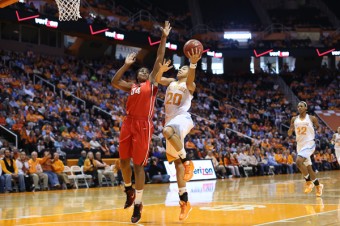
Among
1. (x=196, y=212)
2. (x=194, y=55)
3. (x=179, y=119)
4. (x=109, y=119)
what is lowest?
(x=196, y=212)

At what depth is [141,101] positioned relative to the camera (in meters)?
7.60

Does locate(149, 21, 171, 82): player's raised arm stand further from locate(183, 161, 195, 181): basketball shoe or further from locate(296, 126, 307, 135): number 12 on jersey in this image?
locate(296, 126, 307, 135): number 12 on jersey

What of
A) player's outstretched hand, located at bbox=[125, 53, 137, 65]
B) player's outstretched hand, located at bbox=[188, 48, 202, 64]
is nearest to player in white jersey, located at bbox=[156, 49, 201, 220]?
player's outstretched hand, located at bbox=[188, 48, 202, 64]

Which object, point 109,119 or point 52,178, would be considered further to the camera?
point 109,119

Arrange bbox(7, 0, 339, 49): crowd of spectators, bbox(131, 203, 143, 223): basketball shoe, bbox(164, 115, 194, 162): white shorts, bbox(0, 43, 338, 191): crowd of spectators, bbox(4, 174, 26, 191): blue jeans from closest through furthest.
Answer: bbox(131, 203, 143, 223): basketball shoe < bbox(164, 115, 194, 162): white shorts < bbox(4, 174, 26, 191): blue jeans < bbox(0, 43, 338, 191): crowd of spectators < bbox(7, 0, 339, 49): crowd of spectators

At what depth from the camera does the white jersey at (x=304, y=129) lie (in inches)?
473

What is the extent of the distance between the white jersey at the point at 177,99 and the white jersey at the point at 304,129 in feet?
15.8

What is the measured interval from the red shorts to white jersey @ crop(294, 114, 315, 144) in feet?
17.8

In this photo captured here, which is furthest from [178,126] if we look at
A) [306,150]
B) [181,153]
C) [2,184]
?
[2,184]

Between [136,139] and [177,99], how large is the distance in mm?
906

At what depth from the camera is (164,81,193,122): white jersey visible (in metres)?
7.93

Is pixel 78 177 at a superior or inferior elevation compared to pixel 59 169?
inferior

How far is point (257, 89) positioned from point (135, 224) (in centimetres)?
3248

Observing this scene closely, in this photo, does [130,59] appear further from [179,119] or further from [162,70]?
[179,119]
